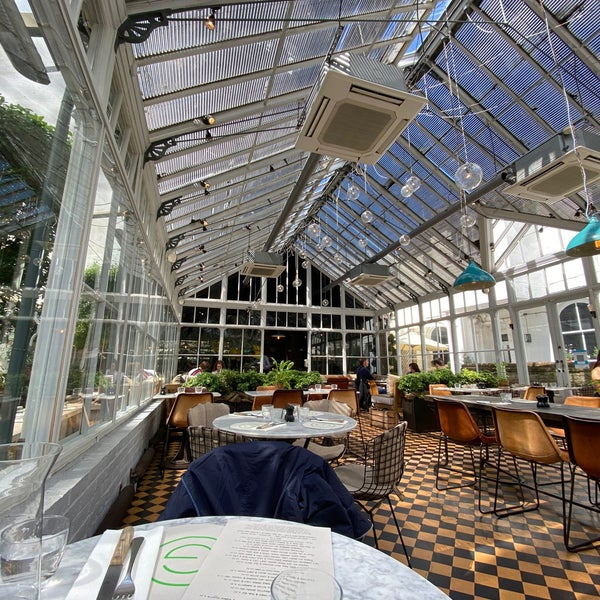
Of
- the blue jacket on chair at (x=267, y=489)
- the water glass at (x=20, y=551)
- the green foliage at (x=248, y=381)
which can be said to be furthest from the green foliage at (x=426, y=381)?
the water glass at (x=20, y=551)

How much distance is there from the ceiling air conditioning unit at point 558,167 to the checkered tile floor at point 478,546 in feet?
9.91

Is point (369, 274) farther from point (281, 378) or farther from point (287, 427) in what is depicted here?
point (287, 427)

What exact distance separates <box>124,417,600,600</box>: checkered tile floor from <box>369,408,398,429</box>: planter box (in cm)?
338

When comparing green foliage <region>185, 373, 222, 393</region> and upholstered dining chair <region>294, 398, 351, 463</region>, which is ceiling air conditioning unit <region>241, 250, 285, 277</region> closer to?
green foliage <region>185, 373, 222, 393</region>

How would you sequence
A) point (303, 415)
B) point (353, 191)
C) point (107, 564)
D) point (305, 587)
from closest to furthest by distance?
1. point (305, 587)
2. point (107, 564)
3. point (303, 415)
4. point (353, 191)

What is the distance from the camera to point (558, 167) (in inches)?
113

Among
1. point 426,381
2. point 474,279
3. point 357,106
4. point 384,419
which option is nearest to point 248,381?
point 384,419

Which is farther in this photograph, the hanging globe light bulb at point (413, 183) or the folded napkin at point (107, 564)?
the hanging globe light bulb at point (413, 183)

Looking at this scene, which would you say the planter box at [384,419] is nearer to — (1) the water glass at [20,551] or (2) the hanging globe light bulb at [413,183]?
(2) the hanging globe light bulb at [413,183]

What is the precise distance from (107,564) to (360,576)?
0.54 m

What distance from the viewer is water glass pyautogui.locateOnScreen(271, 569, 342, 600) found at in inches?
19.2

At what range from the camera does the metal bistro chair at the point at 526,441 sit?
2510mm

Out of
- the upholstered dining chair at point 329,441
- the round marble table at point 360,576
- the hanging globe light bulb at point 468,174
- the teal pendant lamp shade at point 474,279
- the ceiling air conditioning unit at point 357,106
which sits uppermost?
the hanging globe light bulb at point 468,174

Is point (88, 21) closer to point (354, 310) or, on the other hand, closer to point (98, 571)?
point (98, 571)
